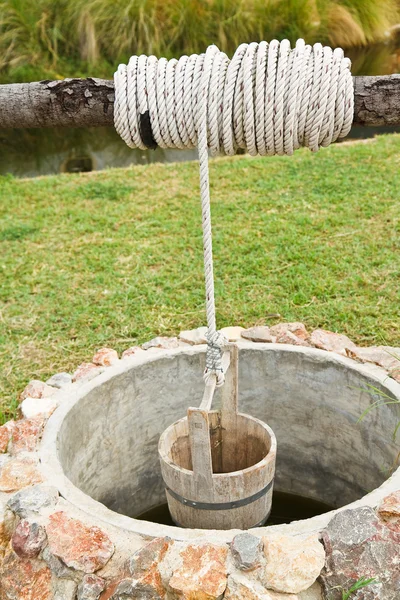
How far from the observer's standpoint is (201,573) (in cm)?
166

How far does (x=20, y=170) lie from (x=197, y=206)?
2811 millimetres

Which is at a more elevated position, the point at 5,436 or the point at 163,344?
the point at 163,344

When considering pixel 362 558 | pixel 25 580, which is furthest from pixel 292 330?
pixel 25 580

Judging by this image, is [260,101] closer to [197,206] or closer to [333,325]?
[333,325]

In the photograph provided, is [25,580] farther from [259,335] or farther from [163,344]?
[259,335]

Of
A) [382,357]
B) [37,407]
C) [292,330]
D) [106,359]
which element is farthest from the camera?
[292,330]

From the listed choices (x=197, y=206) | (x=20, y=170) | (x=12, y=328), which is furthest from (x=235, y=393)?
(x=20, y=170)

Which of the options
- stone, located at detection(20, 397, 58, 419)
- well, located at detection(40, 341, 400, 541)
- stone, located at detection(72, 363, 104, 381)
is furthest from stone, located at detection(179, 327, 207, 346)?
stone, located at detection(20, 397, 58, 419)

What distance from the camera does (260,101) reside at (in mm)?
1697

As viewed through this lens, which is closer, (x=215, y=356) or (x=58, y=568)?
(x=58, y=568)

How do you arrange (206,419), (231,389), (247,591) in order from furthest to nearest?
1. (231,389)
2. (206,419)
3. (247,591)

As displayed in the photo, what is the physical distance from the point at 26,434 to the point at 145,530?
0.60 metres

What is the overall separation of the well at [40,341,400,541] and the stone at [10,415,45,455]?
51 mm

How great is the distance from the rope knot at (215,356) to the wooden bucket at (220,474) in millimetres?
38
